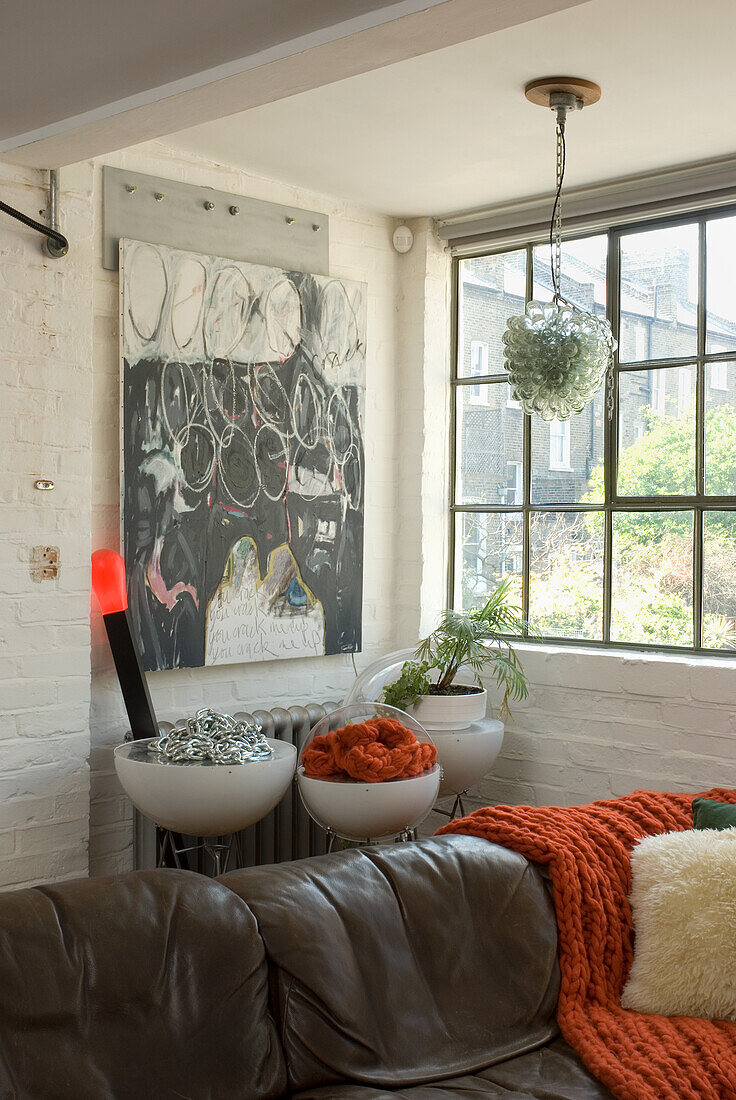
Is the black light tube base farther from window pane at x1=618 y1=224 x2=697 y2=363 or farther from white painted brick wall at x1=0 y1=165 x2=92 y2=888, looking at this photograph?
window pane at x1=618 y1=224 x2=697 y2=363

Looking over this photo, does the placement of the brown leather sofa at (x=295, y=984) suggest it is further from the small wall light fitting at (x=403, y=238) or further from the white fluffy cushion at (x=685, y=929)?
the small wall light fitting at (x=403, y=238)

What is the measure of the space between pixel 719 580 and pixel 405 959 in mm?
2070

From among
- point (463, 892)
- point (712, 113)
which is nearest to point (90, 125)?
point (712, 113)

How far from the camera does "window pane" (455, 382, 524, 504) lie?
164 inches

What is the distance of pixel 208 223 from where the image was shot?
3617 millimetres

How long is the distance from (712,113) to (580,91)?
0.48 metres

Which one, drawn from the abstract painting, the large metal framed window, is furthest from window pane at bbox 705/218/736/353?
the abstract painting

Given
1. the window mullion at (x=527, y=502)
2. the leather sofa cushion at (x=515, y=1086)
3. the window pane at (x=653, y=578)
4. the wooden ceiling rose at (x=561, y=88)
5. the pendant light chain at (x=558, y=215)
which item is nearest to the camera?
the leather sofa cushion at (x=515, y=1086)

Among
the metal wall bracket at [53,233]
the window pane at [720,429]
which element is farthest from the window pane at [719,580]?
the metal wall bracket at [53,233]

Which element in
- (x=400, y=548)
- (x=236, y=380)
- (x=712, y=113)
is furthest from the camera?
(x=400, y=548)

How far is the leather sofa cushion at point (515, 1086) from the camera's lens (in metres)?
1.81

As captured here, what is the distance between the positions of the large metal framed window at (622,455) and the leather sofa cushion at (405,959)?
1.72 meters

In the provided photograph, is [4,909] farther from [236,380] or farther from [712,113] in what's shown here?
[712,113]

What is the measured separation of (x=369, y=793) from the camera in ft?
8.70
